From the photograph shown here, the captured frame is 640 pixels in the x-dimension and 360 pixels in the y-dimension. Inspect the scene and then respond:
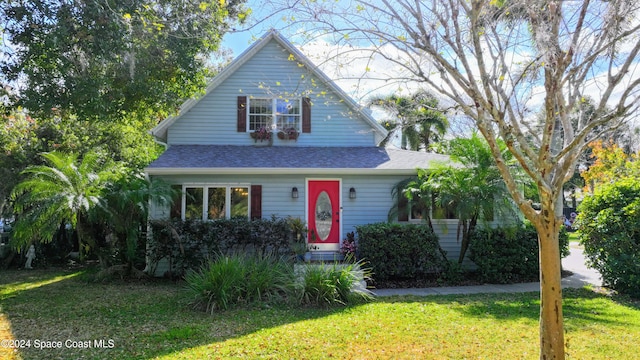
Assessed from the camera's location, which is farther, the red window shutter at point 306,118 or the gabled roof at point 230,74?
the red window shutter at point 306,118

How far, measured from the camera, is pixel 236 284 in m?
7.30

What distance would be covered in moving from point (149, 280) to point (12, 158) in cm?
646

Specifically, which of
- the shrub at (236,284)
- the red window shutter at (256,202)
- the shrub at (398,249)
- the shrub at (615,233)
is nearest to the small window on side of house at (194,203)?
the red window shutter at (256,202)

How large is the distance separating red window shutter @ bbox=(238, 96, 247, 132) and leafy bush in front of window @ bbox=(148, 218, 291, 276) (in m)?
3.52

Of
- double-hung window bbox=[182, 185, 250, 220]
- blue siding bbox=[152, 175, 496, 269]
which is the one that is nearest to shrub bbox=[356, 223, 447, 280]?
blue siding bbox=[152, 175, 496, 269]

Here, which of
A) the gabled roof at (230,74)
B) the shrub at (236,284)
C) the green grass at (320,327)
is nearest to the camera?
the green grass at (320,327)

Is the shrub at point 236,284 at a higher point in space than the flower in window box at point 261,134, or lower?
lower

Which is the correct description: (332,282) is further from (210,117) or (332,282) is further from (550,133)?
(210,117)

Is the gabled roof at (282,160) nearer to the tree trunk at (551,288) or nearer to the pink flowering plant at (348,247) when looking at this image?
the pink flowering plant at (348,247)

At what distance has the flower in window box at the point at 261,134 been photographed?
12.4m

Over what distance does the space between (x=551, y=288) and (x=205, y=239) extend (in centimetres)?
755

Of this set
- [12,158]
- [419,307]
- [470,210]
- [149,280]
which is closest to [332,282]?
[419,307]

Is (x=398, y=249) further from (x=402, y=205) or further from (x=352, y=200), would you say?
(x=352, y=200)

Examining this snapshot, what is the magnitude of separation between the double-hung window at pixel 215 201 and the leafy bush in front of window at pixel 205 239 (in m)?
0.96
